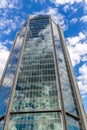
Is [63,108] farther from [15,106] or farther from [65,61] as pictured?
[65,61]

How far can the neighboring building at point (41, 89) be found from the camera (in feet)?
260

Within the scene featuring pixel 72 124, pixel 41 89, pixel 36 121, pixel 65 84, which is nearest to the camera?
pixel 36 121

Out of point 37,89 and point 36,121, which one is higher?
point 37,89

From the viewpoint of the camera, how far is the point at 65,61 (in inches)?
4508

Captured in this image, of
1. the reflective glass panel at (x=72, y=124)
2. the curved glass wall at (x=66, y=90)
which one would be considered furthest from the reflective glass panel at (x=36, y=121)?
the curved glass wall at (x=66, y=90)

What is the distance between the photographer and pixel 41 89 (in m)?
92.3

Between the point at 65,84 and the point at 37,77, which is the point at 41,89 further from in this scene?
the point at 65,84

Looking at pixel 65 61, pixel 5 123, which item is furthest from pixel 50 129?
pixel 65 61

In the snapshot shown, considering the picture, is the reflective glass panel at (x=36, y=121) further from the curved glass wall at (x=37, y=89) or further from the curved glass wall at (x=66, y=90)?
the curved glass wall at (x=66, y=90)

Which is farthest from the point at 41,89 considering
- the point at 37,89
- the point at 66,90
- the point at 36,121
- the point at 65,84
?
the point at 36,121

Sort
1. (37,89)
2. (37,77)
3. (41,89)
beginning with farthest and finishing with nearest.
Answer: (37,77) → (37,89) → (41,89)

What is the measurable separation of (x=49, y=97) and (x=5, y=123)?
19.2m

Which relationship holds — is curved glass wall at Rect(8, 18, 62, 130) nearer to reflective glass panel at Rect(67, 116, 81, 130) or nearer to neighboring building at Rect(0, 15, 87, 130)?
neighboring building at Rect(0, 15, 87, 130)

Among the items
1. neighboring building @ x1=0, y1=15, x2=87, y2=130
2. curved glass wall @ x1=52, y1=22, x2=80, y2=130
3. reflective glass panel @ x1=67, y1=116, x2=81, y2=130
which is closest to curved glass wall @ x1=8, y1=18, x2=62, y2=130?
neighboring building @ x1=0, y1=15, x2=87, y2=130
